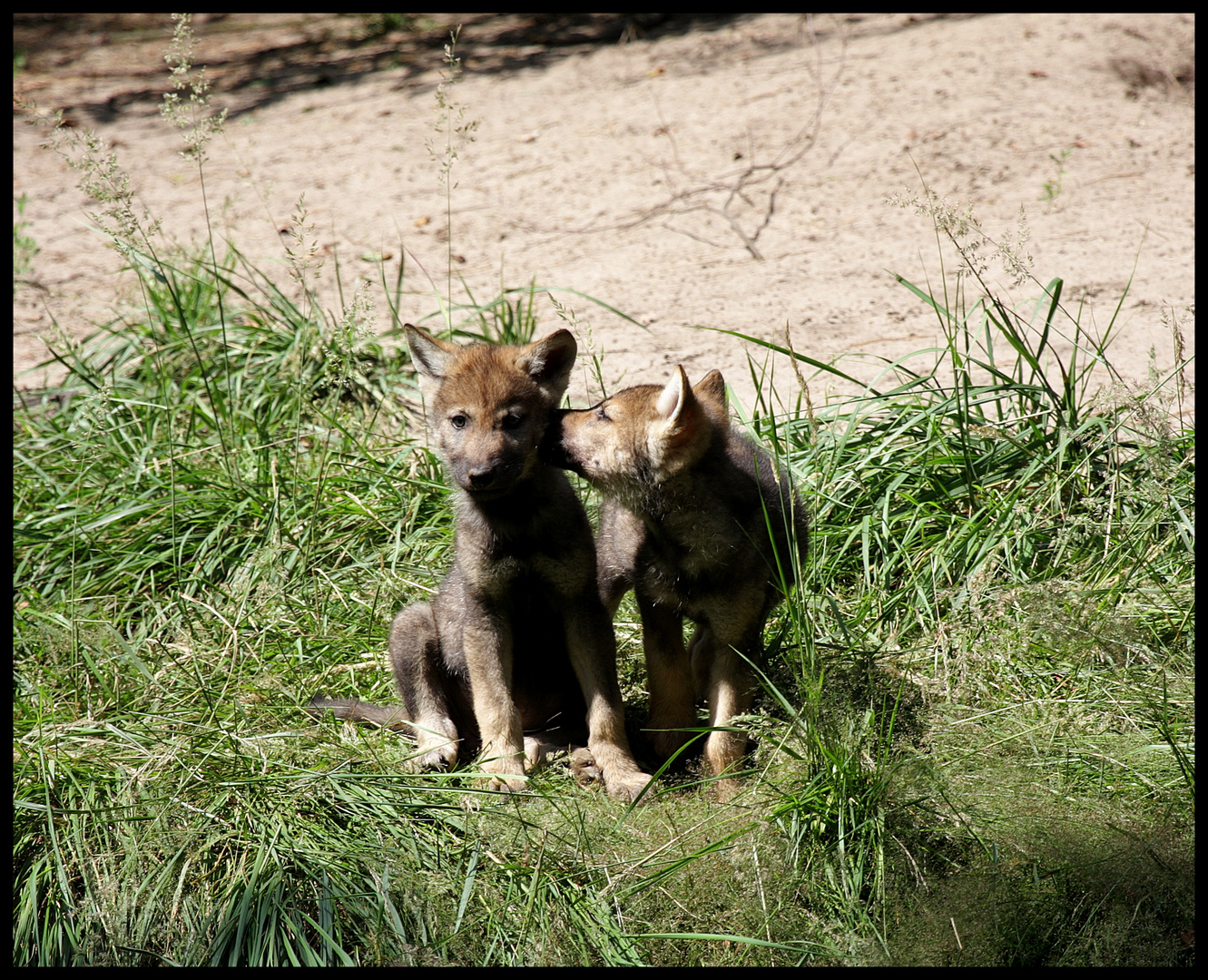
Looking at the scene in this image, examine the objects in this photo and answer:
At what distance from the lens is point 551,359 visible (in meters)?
3.81

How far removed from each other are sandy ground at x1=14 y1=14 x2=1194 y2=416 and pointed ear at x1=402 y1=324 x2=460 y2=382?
1.89m

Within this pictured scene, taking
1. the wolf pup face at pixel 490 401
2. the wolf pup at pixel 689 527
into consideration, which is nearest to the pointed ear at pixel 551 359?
the wolf pup face at pixel 490 401

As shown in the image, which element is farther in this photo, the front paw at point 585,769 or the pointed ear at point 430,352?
the pointed ear at point 430,352

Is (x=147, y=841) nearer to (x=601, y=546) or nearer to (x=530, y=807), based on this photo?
(x=530, y=807)

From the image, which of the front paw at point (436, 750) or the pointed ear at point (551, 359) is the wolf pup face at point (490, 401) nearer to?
the pointed ear at point (551, 359)

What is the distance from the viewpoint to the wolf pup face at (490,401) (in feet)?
11.5

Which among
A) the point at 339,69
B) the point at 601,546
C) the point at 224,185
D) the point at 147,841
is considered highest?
the point at 339,69

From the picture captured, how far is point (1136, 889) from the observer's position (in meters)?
2.93

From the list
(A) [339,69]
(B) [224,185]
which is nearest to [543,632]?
(B) [224,185]

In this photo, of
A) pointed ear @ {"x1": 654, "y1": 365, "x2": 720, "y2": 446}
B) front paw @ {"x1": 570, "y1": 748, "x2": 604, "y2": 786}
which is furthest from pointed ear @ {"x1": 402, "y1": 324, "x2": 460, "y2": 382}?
front paw @ {"x1": 570, "y1": 748, "x2": 604, "y2": 786}

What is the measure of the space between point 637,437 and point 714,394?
45 centimetres

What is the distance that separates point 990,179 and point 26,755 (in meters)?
6.53

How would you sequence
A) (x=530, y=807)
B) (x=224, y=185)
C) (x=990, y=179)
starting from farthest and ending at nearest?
1. (x=224, y=185)
2. (x=990, y=179)
3. (x=530, y=807)

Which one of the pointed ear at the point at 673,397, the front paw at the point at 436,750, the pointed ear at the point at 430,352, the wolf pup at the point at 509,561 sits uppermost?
the pointed ear at the point at 430,352
